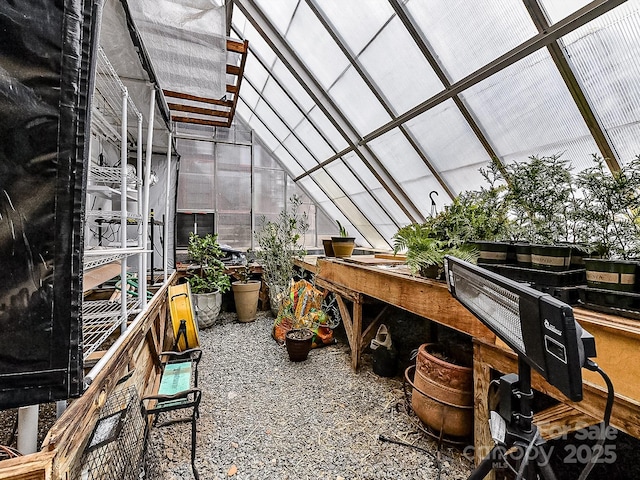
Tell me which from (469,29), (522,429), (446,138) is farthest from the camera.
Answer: (446,138)

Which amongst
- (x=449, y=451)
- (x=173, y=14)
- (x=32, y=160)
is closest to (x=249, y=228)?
(x=173, y=14)

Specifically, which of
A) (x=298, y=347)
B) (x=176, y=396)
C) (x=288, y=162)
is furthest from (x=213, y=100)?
(x=288, y=162)

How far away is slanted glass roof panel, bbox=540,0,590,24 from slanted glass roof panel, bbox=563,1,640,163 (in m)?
0.13

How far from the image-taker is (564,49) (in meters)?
1.97

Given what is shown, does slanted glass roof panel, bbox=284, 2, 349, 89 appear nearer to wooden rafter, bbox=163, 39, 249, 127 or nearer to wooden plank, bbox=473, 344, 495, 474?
wooden rafter, bbox=163, 39, 249, 127

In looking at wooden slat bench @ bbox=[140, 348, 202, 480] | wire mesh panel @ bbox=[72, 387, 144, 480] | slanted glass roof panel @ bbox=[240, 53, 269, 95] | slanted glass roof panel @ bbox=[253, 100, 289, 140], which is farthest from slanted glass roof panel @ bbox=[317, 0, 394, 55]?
wire mesh panel @ bbox=[72, 387, 144, 480]

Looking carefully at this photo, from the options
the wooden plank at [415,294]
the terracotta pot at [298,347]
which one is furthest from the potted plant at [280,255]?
the wooden plank at [415,294]

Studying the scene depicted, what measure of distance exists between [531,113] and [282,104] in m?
4.28

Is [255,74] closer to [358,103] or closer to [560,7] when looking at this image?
[358,103]

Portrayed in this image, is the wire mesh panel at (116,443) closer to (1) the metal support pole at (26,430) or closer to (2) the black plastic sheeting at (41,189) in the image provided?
(1) the metal support pole at (26,430)

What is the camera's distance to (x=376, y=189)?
493 centimetres

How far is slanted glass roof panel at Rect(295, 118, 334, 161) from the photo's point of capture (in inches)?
208

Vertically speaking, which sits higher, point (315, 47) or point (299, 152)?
point (315, 47)

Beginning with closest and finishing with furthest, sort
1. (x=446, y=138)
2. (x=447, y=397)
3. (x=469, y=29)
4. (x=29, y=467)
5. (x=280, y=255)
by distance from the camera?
(x=29, y=467) < (x=447, y=397) < (x=469, y=29) < (x=446, y=138) < (x=280, y=255)
